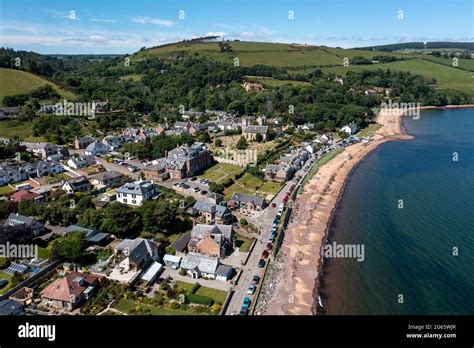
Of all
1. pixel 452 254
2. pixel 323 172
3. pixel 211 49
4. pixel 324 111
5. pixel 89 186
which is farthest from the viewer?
pixel 211 49

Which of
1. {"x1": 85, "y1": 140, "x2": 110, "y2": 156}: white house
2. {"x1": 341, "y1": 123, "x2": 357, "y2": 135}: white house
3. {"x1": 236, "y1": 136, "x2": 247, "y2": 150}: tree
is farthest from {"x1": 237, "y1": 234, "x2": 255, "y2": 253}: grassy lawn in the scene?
{"x1": 341, "y1": 123, "x2": 357, "y2": 135}: white house

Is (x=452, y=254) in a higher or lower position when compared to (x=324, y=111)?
lower

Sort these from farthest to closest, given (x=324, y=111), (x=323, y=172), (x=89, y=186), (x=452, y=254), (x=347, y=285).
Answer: (x=324, y=111)
(x=323, y=172)
(x=89, y=186)
(x=452, y=254)
(x=347, y=285)

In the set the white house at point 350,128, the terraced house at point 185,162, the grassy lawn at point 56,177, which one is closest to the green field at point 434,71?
the white house at point 350,128

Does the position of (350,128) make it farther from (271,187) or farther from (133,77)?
(133,77)

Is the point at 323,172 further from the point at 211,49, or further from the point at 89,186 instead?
the point at 211,49

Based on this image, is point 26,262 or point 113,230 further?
point 113,230

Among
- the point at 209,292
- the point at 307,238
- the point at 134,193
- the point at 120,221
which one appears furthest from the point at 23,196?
the point at 307,238

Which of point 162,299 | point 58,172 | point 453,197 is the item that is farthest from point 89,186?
point 453,197
